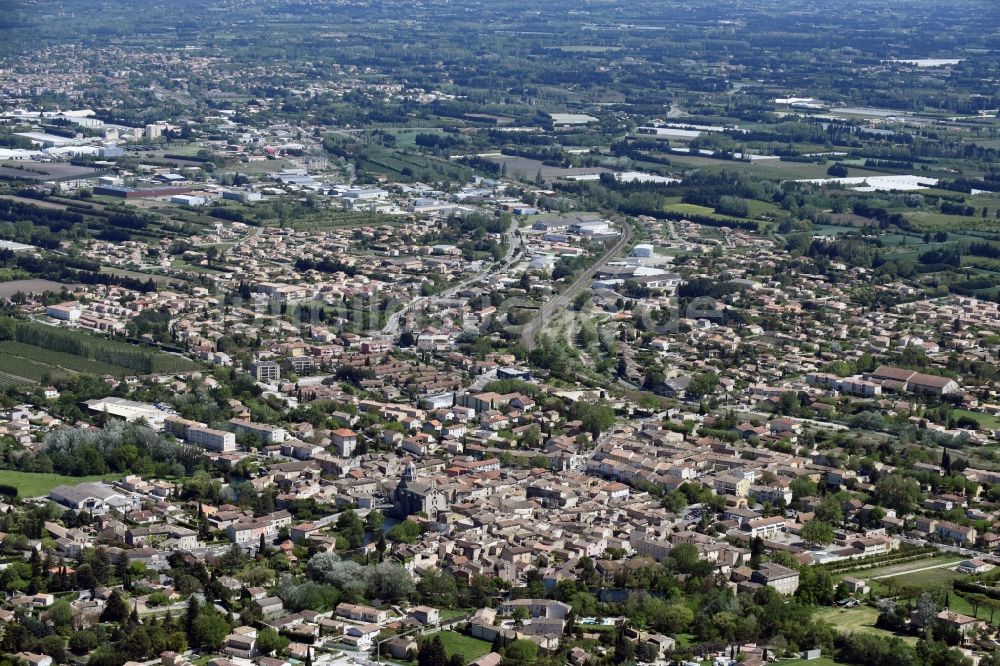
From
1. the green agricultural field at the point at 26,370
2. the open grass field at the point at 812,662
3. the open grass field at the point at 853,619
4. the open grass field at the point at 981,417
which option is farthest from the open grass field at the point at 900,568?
the green agricultural field at the point at 26,370

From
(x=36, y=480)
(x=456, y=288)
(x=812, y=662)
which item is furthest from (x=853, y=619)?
(x=456, y=288)

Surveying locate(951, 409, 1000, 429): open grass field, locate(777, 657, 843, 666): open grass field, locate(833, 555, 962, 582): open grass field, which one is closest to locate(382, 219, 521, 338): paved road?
locate(951, 409, 1000, 429): open grass field

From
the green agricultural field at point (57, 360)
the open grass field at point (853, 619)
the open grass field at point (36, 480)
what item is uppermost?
the open grass field at point (853, 619)

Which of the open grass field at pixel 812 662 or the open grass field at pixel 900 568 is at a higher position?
the open grass field at pixel 812 662

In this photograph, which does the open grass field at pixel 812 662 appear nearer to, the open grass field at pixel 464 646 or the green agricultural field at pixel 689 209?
the open grass field at pixel 464 646

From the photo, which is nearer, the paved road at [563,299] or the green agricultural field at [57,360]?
the green agricultural field at [57,360]

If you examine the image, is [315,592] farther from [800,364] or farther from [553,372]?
[800,364]

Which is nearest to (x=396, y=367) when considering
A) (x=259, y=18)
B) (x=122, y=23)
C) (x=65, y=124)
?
(x=65, y=124)
